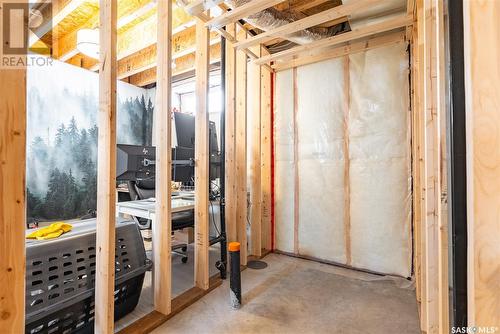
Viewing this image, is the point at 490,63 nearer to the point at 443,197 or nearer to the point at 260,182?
the point at 443,197

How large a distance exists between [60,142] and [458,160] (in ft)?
15.3

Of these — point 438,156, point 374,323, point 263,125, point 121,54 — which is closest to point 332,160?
point 263,125

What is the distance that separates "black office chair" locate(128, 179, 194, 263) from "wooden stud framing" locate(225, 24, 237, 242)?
0.45 meters

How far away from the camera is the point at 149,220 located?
98.0 inches

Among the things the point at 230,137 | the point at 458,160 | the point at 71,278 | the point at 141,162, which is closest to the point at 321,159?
the point at 230,137

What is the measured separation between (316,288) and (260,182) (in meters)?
1.31

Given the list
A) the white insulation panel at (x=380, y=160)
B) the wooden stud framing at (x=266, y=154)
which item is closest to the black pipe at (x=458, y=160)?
the white insulation panel at (x=380, y=160)

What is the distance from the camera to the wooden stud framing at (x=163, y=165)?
5.75ft

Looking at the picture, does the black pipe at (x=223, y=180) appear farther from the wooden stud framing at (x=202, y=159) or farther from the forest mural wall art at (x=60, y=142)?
the forest mural wall art at (x=60, y=142)

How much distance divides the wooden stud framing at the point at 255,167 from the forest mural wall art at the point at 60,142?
107 inches

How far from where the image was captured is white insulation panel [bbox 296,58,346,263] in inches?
106

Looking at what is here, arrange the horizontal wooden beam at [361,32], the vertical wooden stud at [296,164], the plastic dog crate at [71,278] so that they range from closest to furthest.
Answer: the plastic dog crate at [71,278], the horizontal wooden beam at [361,32], the vertical wooden stud at [296,164]

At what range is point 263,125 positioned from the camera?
3.10 meters

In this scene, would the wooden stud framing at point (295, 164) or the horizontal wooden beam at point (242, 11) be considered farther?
the wooden stud framing at point (295, 164)
